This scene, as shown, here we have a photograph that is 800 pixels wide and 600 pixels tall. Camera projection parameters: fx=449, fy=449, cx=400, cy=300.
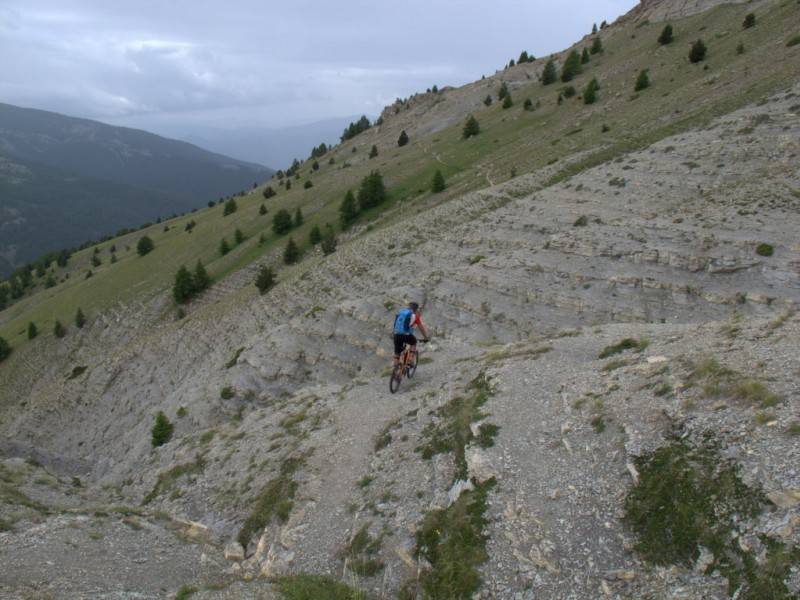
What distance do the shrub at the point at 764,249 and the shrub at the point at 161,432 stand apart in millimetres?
33000

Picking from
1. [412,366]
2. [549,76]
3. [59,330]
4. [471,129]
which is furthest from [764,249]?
[59,330]

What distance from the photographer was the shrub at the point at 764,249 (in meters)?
20.6

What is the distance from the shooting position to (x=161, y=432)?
27.2 m

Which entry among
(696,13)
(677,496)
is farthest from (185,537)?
(696,13)

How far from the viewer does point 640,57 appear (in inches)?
2827

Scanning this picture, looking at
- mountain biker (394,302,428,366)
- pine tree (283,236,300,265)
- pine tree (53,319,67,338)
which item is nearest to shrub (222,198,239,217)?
pine tree (53,319,67,338)

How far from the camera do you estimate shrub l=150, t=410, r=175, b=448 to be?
27.0 meters

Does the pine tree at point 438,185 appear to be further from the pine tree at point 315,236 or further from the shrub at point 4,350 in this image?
the shrub at point 4,350

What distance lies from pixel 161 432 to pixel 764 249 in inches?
1323

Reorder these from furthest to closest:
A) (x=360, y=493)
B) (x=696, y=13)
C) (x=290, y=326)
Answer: (x=696, y=13), (x=290, y=326), (x=360, y=493)

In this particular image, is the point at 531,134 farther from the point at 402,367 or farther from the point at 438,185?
the point at 402,367

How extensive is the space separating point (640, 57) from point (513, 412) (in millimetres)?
81324

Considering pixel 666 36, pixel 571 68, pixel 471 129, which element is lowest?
pixel 471 129

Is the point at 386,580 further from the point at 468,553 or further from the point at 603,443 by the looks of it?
the point at 603,443
